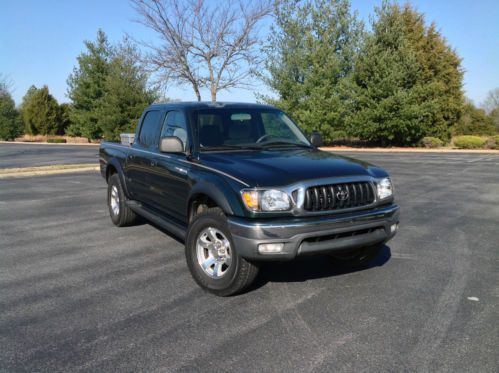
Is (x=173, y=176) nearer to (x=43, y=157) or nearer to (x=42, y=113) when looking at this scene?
(x=43, y=157)

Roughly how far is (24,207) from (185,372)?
7416 millimetres

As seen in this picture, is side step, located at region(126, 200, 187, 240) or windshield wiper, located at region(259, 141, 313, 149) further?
windshield wiper, located at region(259, 141, 313, 149)

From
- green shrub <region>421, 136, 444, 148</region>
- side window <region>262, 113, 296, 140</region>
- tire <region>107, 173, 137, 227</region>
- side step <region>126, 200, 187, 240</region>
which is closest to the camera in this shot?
side step <region>126, 200, 187, 240</region>

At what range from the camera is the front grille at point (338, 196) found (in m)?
3.84

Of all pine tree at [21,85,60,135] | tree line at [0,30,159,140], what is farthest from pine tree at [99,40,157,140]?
pine tree at [21,85,60,135]

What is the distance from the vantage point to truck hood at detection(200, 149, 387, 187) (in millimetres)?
3867

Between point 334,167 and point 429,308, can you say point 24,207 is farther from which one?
point 429,308

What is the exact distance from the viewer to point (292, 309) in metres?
3.85

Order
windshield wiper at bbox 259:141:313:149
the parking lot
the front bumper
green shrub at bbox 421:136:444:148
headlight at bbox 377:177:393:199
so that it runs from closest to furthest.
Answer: the parking lot → the front bumper → headlight at bbox 377:177:393:199 → windshield wiper at bbox 259:141:313:149 → green shrub at bbox 421:136:444:148

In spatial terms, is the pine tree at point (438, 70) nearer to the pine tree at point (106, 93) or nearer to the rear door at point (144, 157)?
the pine tree at point (106, 93)

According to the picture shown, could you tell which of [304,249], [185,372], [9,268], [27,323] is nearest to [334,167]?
[304,249]

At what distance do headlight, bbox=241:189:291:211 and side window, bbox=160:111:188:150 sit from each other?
4.82 feet

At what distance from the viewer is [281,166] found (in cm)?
411

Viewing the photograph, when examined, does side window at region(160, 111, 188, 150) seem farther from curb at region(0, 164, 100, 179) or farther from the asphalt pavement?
the asphalt pavement
